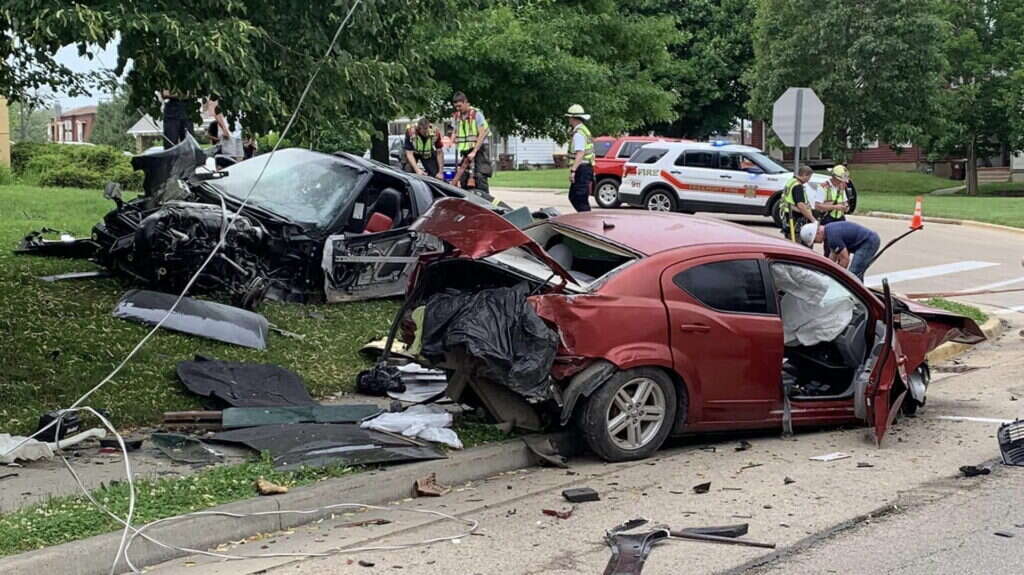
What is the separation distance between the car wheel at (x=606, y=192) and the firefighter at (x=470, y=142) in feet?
38.9

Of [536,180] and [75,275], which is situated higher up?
[536,180]

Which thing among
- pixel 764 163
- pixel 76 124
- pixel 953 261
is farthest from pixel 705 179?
pixel 76 124

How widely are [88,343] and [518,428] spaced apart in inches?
140

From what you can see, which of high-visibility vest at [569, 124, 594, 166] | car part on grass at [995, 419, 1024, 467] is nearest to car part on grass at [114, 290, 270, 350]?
car part on grass at [995, 419, 1024, 467]

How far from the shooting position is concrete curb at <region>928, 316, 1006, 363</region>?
11.3m

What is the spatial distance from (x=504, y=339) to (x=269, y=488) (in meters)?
1.67

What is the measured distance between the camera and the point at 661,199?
81.2ft

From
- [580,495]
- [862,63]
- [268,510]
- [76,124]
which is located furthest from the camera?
[76,124]

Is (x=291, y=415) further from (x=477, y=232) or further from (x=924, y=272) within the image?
(x=924, y=272)

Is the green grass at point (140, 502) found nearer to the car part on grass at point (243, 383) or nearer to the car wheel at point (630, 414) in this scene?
the car part on grass at point (243, 383)

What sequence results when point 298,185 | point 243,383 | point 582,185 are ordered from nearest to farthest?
1. point 243,383
2. point 298,185
3. point 582,185

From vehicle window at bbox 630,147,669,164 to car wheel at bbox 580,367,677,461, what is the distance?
59.0 feet

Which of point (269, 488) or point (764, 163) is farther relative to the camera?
point (764, 163)

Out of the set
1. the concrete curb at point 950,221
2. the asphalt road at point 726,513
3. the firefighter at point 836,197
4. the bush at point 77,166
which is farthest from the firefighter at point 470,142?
the concrete curb at point 950,221
